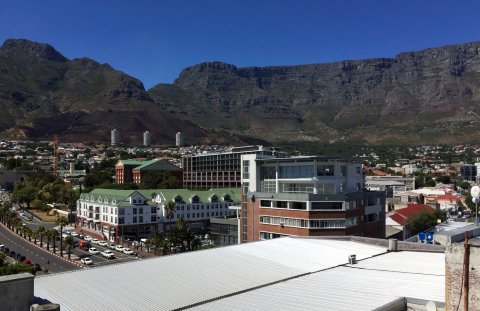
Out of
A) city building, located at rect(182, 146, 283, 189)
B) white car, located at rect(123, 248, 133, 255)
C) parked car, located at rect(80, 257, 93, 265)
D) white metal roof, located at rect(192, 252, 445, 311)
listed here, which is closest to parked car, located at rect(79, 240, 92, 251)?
white car, located at rect(123, 248, 133, 255)

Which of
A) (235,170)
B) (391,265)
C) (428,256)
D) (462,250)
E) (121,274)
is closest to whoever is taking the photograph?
(462,250)

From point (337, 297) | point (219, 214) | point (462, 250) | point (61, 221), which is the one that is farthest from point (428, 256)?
point (219, 214)

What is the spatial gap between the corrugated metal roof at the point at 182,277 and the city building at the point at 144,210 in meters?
53.2

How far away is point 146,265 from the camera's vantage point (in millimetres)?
20406

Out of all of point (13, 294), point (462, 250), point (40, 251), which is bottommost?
point (40, 251)

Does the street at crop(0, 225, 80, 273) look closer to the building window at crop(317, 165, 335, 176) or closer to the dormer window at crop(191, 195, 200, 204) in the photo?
the dormer window at crop(191, 195, 200, 204)

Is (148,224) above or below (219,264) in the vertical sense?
below

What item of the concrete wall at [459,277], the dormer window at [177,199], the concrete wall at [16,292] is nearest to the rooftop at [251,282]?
the concrete wall at [16,292]

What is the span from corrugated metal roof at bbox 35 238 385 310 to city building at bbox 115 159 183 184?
353 ft

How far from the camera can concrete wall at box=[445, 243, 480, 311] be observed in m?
10.5

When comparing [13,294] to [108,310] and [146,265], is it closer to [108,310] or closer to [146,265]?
[108,310]

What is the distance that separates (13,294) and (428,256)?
2096 centimetres

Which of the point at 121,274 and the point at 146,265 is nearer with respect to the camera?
the point at 121,274

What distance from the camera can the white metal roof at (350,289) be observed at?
1534cm
